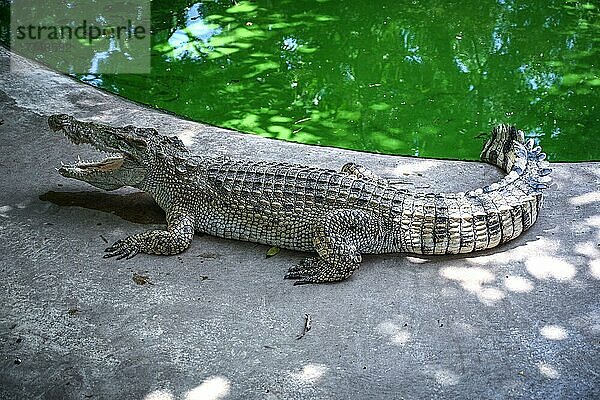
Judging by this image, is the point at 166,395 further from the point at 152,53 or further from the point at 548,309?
the point at 152,53

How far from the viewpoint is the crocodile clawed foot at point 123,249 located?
4.97m

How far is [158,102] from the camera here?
8039 mm

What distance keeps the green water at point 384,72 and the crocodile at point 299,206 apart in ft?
6.86

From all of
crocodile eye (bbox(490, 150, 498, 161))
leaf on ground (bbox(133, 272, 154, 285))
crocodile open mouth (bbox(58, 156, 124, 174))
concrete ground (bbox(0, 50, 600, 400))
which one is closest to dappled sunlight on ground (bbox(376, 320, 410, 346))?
concrete ground (bbox(0, 50, 600, 400))

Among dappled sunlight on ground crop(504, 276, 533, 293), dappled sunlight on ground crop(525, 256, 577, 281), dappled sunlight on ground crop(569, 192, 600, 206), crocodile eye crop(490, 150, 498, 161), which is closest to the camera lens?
dappled sunlight on ground crop(504, 276, 533, 293)

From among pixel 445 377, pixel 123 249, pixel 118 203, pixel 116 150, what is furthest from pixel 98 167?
pixel 445 377

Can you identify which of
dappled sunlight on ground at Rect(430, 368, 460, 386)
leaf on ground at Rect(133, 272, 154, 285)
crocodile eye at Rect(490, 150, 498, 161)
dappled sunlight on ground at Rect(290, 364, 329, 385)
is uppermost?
crocodile eye at Rect(490, 150, 498, 161)

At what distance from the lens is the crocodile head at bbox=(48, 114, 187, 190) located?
5.46 metres

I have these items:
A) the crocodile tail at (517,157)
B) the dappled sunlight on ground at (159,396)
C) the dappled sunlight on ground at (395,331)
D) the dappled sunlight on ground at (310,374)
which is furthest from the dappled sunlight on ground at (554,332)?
the dappled sunlight on ground at (159,396)

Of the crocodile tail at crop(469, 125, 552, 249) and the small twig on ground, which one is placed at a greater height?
the crocodile tail at crop(469, 125, 552, 249)

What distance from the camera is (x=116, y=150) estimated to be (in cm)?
550

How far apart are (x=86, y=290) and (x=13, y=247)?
2.70 feet

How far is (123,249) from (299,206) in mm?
1355

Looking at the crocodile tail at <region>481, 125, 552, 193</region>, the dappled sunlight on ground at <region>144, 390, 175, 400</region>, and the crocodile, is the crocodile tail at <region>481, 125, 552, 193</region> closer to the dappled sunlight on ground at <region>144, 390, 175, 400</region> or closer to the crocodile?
the crocodile
